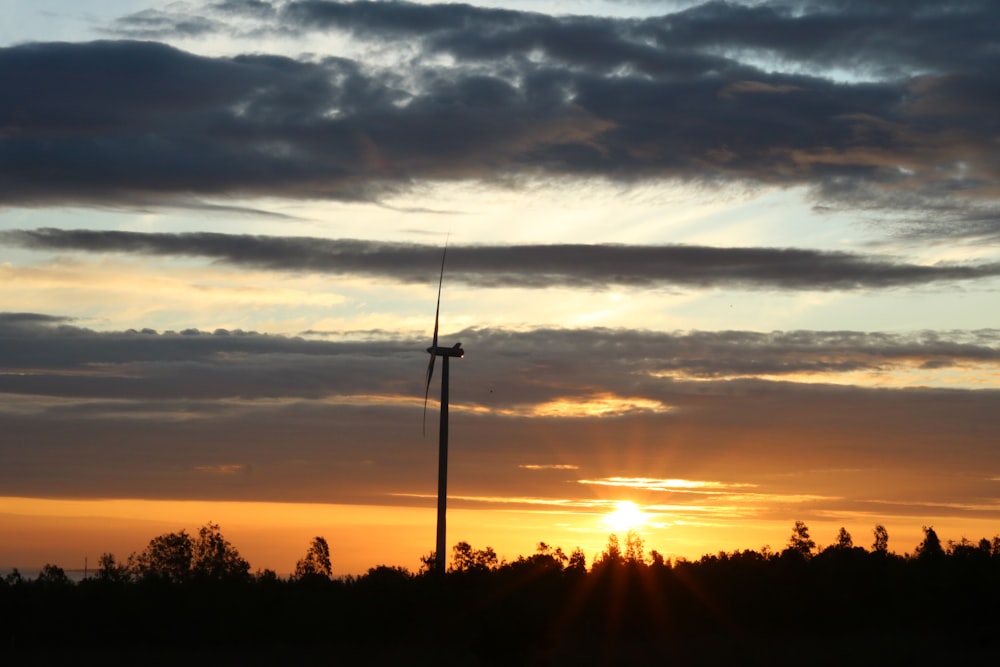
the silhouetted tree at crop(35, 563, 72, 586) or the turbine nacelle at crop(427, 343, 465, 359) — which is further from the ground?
the turbine nacelle at crop(427, 343, 465, 359)

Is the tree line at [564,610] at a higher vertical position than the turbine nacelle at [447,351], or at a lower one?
lower

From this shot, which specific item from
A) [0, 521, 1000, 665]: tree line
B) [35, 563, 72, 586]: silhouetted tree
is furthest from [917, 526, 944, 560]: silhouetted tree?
[35, 563, 72, 586]: silhouetted tree

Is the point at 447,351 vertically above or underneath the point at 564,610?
above

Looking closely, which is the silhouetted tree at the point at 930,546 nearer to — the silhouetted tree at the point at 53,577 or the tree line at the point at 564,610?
the tree line at the point at 564,610

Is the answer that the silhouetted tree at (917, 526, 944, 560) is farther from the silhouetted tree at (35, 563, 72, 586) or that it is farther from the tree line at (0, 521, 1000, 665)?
the silhouetted tree at (35, 563, 72, 586)

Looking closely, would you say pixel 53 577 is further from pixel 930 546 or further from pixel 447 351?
pixel 930 546

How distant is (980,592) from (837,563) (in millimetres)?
10840

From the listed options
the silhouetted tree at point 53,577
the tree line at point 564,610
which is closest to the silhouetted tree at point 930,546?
the tree line at point 564,610

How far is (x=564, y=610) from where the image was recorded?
84750 mm

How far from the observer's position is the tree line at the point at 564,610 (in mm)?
69875

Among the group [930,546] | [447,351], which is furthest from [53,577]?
[930,546]

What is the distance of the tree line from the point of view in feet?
229

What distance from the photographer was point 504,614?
48.6 metres

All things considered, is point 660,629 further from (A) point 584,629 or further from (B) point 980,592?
(B) point 980,592
